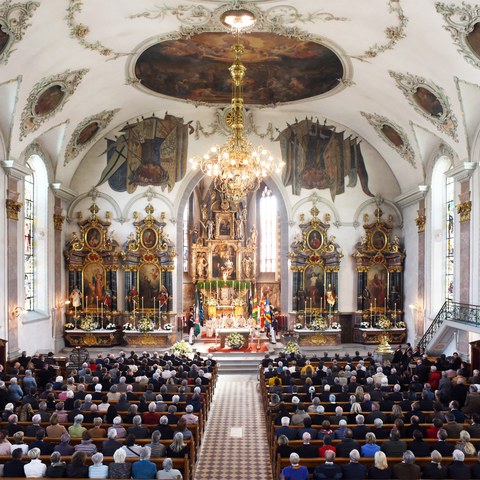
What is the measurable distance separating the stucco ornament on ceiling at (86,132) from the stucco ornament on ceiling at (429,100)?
509 inches

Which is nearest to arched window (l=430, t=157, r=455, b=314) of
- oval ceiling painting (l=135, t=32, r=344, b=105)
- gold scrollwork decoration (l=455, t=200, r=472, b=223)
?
gold scrollwork decoration (l=455, t=200, r=472, b=223)

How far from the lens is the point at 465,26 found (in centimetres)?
1408

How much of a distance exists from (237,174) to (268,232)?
18.3m

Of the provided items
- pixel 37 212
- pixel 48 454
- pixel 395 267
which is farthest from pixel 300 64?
pixel 48 454

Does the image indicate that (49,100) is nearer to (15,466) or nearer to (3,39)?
(3,39)

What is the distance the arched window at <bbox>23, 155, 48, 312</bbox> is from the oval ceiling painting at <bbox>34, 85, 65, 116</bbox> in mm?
3325

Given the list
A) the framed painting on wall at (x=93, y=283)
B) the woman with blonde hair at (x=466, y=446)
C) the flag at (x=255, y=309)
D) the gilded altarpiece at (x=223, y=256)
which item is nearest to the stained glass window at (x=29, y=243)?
the framed painting on wall at (x=93, y=283)

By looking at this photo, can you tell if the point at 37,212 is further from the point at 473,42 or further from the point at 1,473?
the point at 473,42

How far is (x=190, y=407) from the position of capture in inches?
456

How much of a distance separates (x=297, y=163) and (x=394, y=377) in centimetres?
1480

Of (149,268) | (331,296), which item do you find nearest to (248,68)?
(149,268)

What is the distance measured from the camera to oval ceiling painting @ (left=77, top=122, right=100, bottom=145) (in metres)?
24.6

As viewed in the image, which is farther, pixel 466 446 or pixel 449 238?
pixel 449 238

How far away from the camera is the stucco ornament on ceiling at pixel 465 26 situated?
13531mm
